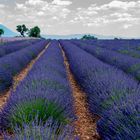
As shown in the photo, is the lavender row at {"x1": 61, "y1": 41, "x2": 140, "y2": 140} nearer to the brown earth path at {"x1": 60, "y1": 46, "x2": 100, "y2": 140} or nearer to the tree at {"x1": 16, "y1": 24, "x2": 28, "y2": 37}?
the brown earth path at {"x1": 60, "y1": 46, "x2": 100, "y2": 140}

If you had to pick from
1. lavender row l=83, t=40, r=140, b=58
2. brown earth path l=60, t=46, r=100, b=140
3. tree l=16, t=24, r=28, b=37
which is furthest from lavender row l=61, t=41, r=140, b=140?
tree l=16, t=24, r=28, b=37

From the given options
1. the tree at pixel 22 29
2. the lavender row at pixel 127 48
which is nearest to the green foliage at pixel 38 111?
the lavender row at pixel 127 48

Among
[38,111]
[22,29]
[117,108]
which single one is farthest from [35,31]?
[117,108]

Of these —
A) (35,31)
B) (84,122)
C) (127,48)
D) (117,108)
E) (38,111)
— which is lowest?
(35,31)

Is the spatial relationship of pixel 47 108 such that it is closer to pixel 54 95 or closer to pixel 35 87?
pixel 54 95

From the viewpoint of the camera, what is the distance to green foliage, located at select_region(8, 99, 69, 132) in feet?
13.2

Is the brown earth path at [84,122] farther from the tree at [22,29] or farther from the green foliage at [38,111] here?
the tree at [22,29]

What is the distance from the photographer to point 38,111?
4.04m

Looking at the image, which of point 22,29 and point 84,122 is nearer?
point 84,122

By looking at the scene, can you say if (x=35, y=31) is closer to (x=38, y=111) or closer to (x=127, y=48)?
(x=127, y=48)

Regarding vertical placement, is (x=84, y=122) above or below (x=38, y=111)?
below

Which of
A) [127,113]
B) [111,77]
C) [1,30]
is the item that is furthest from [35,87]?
[1,30]

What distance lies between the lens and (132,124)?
3176 millimetres

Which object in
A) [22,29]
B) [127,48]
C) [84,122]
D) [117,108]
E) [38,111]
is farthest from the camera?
[22,29]
